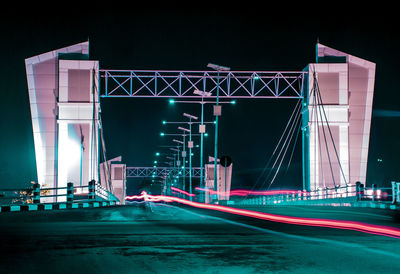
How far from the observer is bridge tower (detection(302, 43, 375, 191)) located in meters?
44.5

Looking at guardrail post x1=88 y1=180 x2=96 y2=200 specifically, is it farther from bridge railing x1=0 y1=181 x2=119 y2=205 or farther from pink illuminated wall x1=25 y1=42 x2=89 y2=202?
pink illuminated wall x1=25 y1=42 x2=89 y2=202

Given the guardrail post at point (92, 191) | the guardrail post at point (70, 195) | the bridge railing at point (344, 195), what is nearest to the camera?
the bridge railing at point (344, 195)

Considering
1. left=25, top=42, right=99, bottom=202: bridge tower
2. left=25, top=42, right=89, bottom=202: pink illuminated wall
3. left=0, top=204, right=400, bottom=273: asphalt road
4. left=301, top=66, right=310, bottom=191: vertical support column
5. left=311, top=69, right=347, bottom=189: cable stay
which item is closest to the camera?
left=0, top=204, right=400, bottom=273: asphalt road

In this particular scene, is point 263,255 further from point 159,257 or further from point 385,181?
point 385,181

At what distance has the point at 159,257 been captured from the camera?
6742mm

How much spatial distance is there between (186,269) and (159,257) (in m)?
0.98

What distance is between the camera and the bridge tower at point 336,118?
4450cm

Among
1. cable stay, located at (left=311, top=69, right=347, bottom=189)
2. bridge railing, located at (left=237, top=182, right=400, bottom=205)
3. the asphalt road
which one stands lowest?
bridge railing, located at (left=237, top=182, right=400, bottom=205)

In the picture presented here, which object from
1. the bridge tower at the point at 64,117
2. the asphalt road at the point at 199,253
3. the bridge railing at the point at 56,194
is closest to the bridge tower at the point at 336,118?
the bridge railing at the point at 56,194

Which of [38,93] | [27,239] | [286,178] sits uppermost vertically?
[38,93]

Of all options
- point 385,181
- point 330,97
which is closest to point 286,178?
point 385,181

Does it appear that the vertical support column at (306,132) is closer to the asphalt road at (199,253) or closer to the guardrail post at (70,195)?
the guardrail post at (70,195)

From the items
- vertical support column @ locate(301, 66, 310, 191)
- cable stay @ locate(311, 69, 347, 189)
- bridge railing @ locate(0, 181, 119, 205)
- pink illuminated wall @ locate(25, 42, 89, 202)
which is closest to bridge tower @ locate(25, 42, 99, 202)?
pink illuminated wall @ locate(25, 42, 89, 202)

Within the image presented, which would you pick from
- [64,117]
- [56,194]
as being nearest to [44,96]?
[64,117]
